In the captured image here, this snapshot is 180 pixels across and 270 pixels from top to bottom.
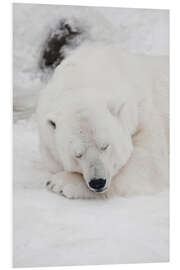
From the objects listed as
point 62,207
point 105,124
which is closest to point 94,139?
point 105,124

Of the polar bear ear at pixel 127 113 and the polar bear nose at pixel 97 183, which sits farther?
the polar bear ear at pixel 127 113

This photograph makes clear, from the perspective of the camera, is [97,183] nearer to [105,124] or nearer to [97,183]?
[97,183]

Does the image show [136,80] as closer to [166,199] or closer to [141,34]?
[141,34]

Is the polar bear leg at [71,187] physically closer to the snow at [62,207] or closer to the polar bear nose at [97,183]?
the snow at [62,207]

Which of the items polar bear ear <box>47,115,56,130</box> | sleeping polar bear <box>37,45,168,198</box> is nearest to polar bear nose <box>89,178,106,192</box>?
sleeping polar bear <box>37,45,168,198</box>

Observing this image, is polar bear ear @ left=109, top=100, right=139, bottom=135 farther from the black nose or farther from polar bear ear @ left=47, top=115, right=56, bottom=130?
the black nose

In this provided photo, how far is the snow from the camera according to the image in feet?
12.1

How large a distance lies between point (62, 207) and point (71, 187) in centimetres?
15

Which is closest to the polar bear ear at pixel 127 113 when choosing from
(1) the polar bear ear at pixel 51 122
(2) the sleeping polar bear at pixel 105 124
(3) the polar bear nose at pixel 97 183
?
(2) the sleeping polar bear at pixel 105 124

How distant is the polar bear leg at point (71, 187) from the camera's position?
146 inches

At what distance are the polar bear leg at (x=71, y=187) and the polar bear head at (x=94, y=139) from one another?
0.05 metres

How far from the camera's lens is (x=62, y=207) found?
3.73 metres
